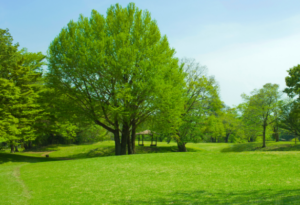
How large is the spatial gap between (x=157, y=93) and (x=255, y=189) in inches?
528

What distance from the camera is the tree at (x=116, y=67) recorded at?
2041cm

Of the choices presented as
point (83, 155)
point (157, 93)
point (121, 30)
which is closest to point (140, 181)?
point (157, 93)

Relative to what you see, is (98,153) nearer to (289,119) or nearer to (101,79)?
(101,79)

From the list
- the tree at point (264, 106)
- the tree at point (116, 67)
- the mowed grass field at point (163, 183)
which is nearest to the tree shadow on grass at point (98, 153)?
the tree at point (116, 67)

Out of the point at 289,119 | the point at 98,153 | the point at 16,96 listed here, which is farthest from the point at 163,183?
the point at 289,119

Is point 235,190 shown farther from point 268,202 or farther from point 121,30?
point 121,30

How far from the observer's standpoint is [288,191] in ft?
24.8

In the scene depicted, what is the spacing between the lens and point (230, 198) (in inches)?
290

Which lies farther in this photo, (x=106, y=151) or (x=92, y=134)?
(x=92, y=134)

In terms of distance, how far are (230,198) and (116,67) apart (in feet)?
51.0

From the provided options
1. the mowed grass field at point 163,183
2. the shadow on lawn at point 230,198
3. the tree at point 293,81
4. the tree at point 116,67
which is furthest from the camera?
the tree at point 293,81

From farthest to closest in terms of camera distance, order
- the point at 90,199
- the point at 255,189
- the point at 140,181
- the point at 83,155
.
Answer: the point at 83,155, the point at 140,181, the point at 90,199, the point at 255,189

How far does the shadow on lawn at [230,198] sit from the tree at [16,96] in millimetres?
18866

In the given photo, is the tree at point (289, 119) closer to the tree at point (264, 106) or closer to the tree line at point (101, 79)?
the tree at point (264, 106)
